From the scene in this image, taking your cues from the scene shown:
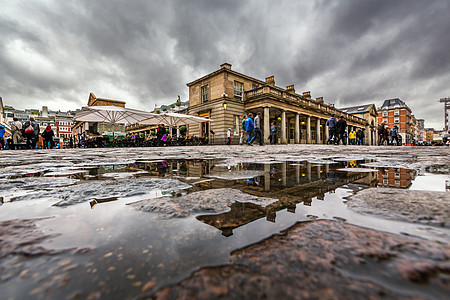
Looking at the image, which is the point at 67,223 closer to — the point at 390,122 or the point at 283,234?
the point at 283,234

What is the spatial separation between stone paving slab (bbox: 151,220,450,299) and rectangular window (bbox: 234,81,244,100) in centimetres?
2259

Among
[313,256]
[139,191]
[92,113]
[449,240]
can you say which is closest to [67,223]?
[139,191]

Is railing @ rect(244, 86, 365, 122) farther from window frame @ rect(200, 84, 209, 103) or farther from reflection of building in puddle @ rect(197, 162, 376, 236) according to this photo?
reflection of building in puddle @ rect(197, 162, 376, 236)

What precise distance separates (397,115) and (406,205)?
82306 mm

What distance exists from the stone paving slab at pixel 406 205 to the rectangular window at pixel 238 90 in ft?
72.5

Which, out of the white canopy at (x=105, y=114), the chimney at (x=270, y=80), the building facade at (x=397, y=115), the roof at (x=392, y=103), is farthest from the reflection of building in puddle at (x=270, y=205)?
the roof at (x=392, y=103)

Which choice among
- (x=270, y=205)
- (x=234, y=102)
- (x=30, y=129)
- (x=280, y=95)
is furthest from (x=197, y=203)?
(x=280, y=95)

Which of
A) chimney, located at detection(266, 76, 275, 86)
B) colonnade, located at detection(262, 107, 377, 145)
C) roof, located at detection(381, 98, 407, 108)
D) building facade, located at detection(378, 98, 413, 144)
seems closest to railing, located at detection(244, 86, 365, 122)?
colonnade, located at detection(262, 107, 377, 145)

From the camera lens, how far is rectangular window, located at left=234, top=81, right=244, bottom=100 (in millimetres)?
22312

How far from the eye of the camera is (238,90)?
22.6 m

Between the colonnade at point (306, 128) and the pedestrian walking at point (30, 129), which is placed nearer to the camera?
the pedestrian walking at point (30, 129)

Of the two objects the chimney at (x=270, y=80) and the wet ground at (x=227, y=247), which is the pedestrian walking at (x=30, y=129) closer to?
the wet ground at (x=227, y=247)

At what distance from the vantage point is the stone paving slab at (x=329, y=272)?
383 millimetres

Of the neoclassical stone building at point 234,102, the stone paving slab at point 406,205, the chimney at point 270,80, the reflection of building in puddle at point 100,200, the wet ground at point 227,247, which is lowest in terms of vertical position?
the wet ground at point 227,247
